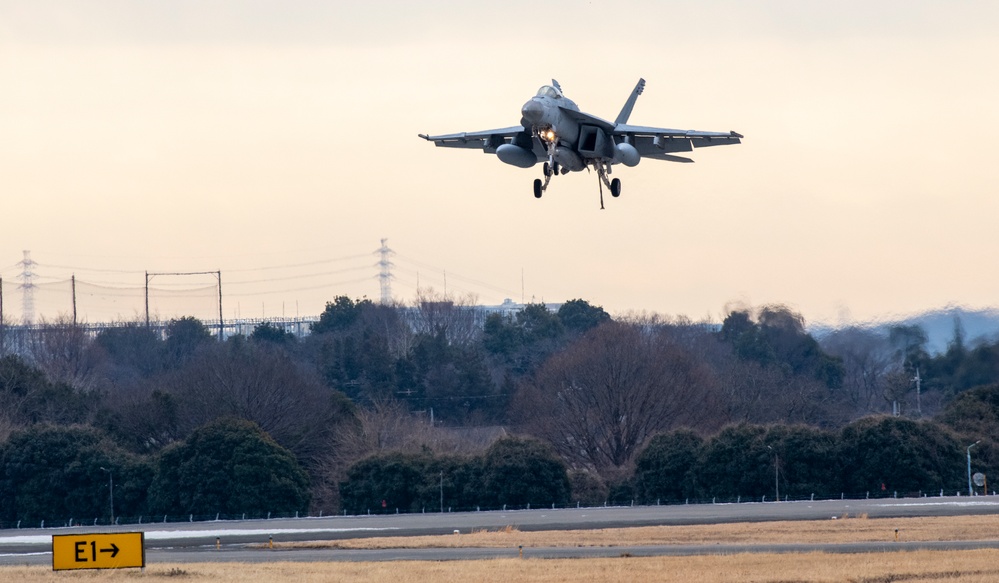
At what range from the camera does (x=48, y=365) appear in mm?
166375

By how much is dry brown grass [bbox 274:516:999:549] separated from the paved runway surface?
2296mm

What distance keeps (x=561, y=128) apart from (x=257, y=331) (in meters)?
135

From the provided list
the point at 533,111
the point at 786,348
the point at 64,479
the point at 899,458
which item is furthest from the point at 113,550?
the point at 786,348

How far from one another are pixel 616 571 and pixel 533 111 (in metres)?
14.1

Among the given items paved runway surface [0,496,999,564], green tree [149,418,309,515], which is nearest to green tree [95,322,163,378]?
green tree [149,418,309,515]

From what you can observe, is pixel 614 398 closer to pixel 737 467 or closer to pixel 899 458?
pixel 737 467

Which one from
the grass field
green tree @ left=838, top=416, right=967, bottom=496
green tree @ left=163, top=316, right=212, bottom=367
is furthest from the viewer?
green tree @ left=163, top=316, right=212, bottom=367

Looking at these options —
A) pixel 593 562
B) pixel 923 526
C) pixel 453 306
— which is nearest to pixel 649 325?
pixel 453 306

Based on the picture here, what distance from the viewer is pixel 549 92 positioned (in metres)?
43.8

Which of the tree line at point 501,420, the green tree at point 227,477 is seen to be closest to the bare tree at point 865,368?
the tree line at point 501,420

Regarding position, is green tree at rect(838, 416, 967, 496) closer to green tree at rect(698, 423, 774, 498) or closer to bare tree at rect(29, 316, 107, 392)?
green tree at rect(698, 423, 774, 498)

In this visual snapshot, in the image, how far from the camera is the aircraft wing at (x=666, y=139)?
46781mm

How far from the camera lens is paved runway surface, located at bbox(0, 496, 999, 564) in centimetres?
5056

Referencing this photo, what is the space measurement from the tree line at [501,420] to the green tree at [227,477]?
13 centimetres
